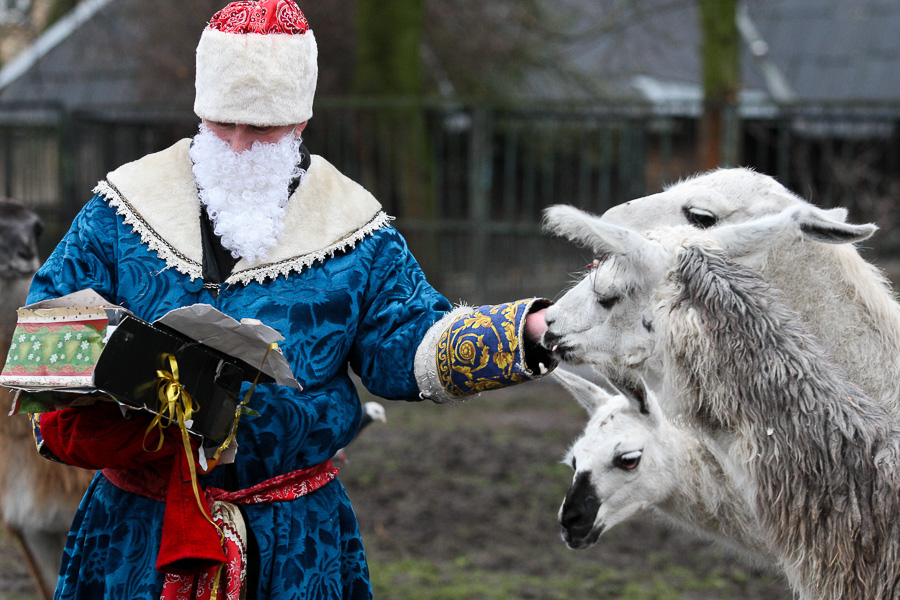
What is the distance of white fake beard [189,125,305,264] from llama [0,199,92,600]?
171 cm

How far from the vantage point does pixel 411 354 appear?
2395 mm

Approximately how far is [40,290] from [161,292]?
0.88ft

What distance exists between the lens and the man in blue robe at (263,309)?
89.9 inches

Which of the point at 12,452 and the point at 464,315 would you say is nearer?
the point at 464,315

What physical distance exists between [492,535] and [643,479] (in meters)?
2.24

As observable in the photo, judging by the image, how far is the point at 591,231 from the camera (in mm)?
2148

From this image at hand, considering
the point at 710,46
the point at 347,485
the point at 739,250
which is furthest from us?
the point at 710,46

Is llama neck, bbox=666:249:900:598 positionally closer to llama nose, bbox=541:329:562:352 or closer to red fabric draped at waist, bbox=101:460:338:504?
llama nose, bbox=541:329:562:352

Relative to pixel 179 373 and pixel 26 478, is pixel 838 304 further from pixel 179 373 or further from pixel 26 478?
pixel 26 478

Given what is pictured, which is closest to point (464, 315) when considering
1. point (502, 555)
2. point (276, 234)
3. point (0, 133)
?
point (276, 234)

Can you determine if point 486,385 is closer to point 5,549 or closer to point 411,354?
point 411,354

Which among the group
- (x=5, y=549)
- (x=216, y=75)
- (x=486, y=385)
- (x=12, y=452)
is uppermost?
(x=216, y=75)

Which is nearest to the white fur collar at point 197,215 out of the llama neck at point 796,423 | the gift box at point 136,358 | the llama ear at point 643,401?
the gift box at point 136,358

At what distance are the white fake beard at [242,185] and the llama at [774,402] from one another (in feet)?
2.42
